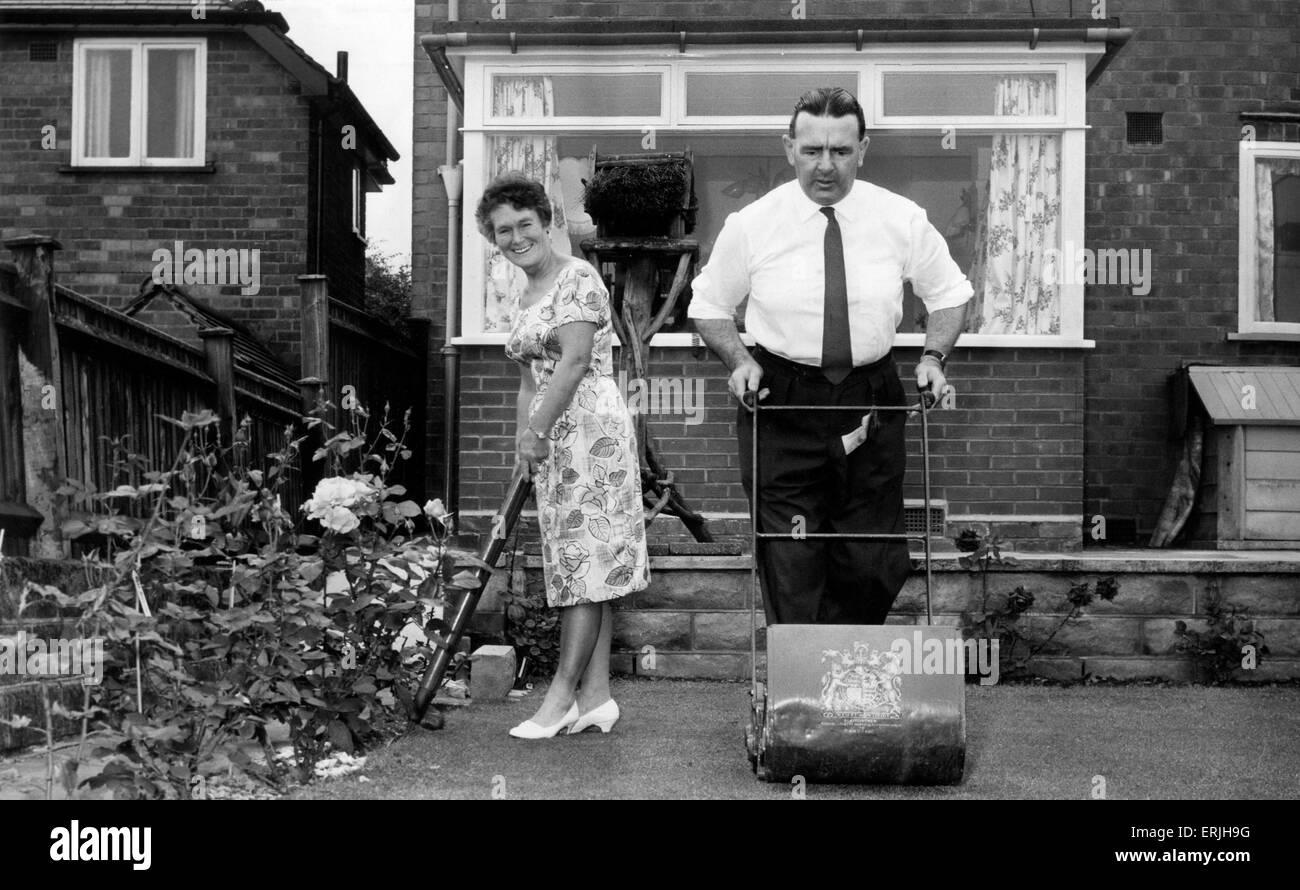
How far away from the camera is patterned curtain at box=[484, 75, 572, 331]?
853 centimetres

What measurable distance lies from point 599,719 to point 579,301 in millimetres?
1416

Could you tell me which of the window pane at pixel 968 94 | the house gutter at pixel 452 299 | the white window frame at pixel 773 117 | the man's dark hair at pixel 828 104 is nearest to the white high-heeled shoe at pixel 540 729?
the man's dark hair at pixel 828 104

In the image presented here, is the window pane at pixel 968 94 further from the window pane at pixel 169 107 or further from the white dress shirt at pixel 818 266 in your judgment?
the window pane at pixel 169 107

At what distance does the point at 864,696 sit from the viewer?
3.92 meters

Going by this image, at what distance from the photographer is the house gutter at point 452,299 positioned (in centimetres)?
962

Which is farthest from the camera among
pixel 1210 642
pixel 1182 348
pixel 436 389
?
pixel 436 389

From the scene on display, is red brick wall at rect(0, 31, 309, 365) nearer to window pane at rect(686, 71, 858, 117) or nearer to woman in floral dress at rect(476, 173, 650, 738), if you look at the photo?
window pane at rect(686, 71, 858, 117)

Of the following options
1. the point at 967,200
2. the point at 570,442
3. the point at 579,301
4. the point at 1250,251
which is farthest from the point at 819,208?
the point at 1250,251

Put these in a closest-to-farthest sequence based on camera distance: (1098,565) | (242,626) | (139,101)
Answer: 1. (242,626)
2. (1098,565)
3. (139,101)

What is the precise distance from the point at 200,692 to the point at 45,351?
2.21m

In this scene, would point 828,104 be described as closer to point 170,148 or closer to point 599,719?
point 599,719
